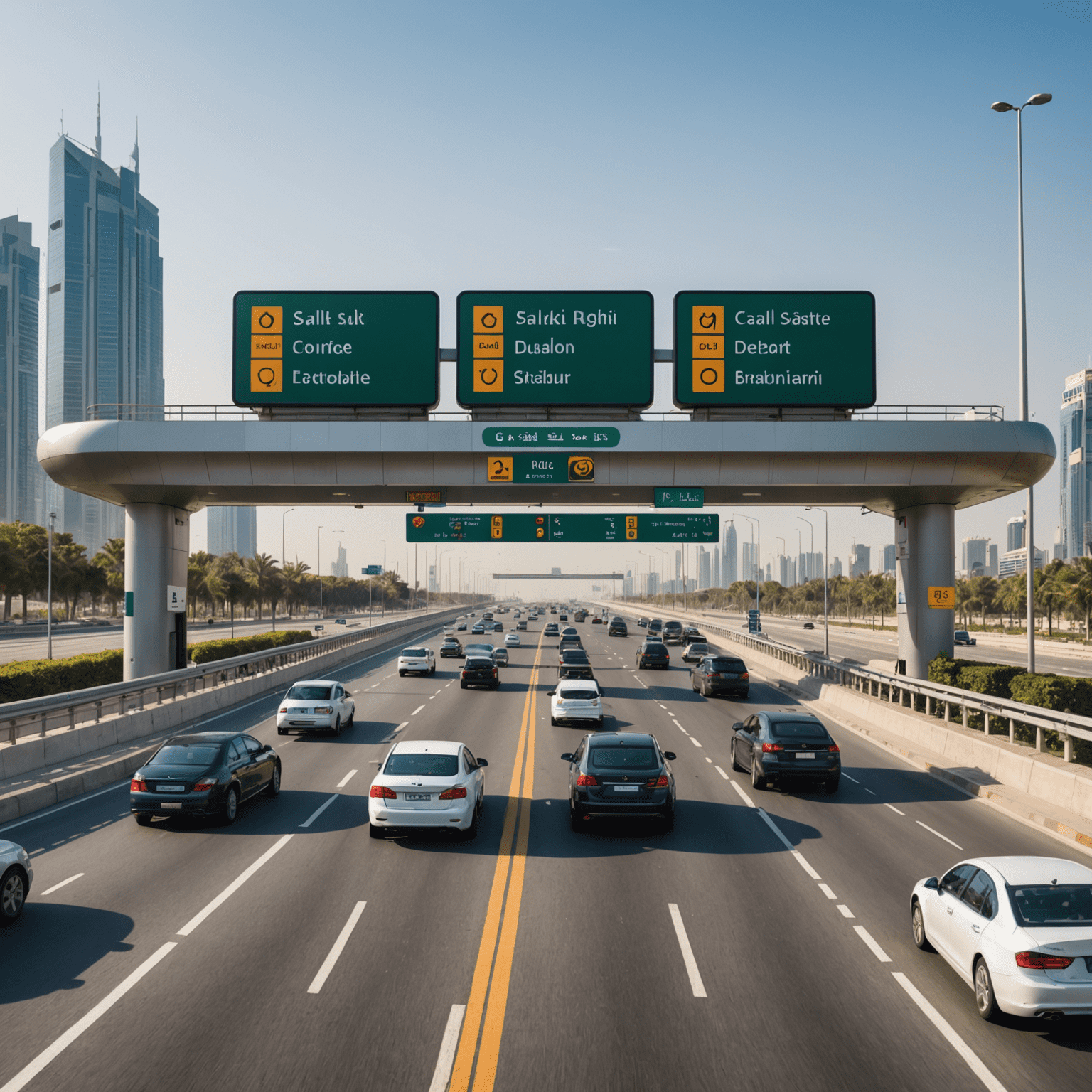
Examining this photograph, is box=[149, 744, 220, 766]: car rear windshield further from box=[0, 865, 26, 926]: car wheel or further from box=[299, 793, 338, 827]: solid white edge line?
box=[0, 865, 26, 926]: car wheel

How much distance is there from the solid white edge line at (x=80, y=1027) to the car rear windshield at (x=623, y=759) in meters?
7.33

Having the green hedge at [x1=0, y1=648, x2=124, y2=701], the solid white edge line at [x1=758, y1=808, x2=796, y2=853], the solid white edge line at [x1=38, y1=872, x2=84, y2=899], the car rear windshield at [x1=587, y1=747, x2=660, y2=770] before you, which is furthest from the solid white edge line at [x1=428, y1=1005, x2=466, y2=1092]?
the green hedge at [x1=0, y1=648, x2=124, y2=701]

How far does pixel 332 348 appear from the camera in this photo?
2519cm

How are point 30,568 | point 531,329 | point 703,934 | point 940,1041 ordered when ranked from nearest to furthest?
point 940,1041 → point 703,934 → point 531,329 → point 30,568

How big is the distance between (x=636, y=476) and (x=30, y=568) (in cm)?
6777

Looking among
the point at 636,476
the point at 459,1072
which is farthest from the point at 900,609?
the point at 459,1072

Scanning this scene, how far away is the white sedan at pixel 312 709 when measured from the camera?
81.0 ft

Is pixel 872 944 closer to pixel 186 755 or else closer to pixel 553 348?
pixel 186 755

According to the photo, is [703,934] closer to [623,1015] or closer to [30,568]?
[623,1015]

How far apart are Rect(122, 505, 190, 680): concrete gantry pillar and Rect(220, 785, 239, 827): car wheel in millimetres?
13839

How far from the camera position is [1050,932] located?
7664 mm

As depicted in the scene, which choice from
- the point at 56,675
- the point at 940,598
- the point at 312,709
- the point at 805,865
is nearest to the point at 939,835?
the point at 805,865

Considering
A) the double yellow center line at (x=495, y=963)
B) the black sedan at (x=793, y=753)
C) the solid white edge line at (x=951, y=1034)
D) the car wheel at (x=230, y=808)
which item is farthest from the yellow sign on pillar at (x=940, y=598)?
the car wheel at (x=230, y=808)

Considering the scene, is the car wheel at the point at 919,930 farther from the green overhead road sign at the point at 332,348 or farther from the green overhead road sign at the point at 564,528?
the green overhead road sign at the point at 564,528
